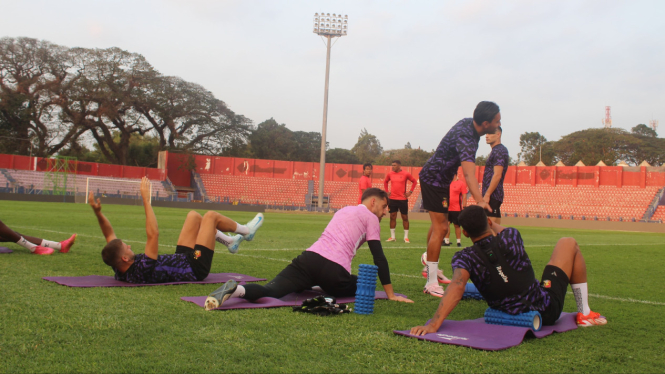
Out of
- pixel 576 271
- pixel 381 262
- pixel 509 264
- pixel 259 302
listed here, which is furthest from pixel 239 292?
pixel 576 271

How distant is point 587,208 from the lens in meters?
42.4

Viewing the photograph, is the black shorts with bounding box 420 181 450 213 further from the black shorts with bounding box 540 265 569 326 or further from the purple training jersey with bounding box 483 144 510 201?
the black shorts with bounding box 540 265 569 326

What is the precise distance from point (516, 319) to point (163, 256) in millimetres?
3273

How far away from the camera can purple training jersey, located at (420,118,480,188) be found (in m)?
5.15

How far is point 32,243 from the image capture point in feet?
21.9

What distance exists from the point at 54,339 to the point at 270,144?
73729 millimetres

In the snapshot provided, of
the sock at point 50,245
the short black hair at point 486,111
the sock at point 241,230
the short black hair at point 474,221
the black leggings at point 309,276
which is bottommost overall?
the sock at point 50,245

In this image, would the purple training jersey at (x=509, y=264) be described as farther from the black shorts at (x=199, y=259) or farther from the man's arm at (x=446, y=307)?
the black shorts at (x=199, y=259)

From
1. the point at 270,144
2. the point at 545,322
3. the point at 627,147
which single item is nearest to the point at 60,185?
the point at 270,144

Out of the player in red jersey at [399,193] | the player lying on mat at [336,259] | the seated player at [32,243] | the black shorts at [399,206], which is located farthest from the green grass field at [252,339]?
the black shorts at [399,206]

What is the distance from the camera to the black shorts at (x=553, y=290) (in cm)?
345

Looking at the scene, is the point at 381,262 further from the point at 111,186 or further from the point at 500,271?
the point at 111,186

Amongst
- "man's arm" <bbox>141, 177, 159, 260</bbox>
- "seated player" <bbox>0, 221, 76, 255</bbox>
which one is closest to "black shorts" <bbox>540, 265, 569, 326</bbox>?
"man's arm" <bbox>141, 177, 159, 260</bbox>

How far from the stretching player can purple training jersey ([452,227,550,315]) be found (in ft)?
4.64
